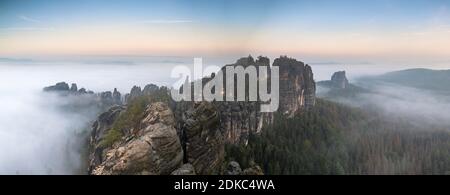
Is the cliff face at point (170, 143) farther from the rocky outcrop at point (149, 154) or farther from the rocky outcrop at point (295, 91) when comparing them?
the rocky outcrop at point (295, 91)

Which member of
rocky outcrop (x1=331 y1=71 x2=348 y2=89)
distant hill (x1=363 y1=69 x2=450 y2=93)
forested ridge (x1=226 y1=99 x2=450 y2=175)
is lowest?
forested ridge (x1=226 y1=99 x2=450 y2=175)

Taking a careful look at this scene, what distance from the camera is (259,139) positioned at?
23875 mm

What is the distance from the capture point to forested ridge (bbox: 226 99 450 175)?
1742 cm

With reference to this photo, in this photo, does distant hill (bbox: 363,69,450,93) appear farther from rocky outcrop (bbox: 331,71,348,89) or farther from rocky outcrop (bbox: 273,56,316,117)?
rocky outcrop (bbox: 273,56,316,117)

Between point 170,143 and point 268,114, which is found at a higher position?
point 170,143

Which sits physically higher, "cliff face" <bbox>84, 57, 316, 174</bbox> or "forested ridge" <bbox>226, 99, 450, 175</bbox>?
"cliff face" <bbox>84, 57, 316, 174</bbox>

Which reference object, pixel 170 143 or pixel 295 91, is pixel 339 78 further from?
pixel 295 91

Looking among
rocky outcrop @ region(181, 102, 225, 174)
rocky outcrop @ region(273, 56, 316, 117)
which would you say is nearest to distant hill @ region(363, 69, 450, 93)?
rocky outcrop @ region(181, 102, 225, 174)

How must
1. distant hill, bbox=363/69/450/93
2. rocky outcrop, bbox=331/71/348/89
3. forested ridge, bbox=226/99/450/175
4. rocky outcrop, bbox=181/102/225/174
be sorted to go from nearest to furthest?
rocky outcrop, bbox=181/102/225/174, distant hill, bbox=363/69/450/93, rocky outcrop, bbox=331/71/348/89, forested ridge, bbox=226/99/450/175

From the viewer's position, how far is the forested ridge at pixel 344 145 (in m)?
17.4

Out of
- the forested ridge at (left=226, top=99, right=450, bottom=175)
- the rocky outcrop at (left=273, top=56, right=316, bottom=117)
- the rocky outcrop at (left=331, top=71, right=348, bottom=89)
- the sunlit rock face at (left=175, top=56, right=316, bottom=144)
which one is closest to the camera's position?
the rocky outcrop at (left=331, top=71, right=348, bottom=89)

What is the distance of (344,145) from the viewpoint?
966 inches

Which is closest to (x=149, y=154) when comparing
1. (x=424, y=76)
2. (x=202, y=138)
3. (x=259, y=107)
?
(x=202, y=138)

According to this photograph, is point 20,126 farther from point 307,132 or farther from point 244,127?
point 307,132
